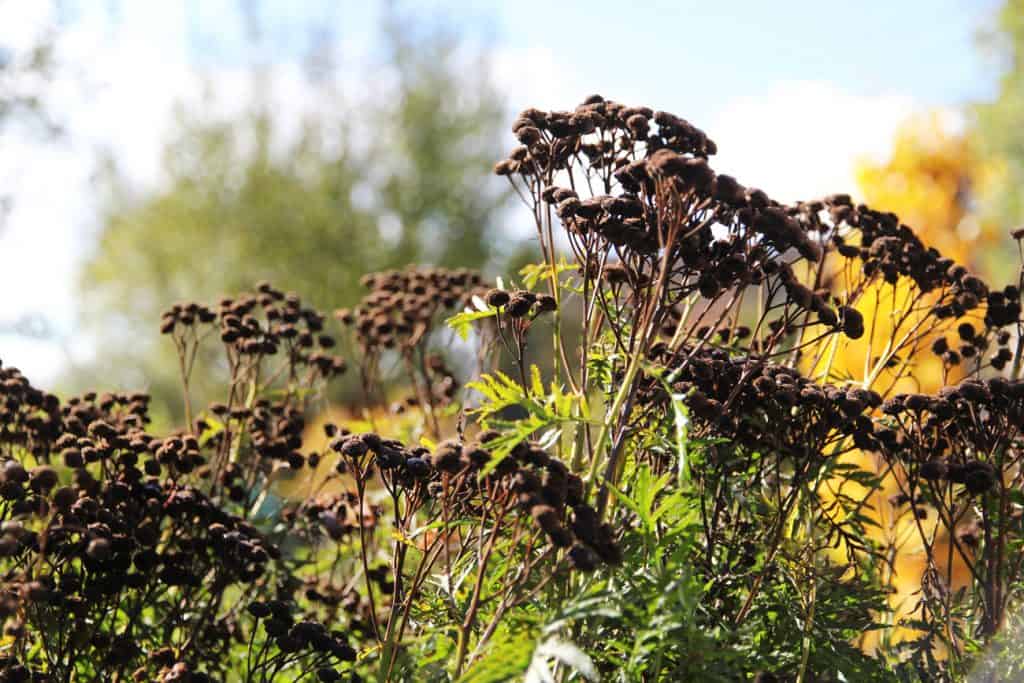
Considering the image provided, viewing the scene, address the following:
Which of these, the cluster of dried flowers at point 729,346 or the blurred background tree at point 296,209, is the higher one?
the blurred background tree at point 296,209

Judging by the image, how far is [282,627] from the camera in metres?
2.64

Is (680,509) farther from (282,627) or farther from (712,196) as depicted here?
→ (282,627)

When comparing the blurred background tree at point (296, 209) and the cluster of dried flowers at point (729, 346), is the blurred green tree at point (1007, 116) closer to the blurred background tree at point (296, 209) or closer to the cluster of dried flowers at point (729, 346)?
the blurred background tree at point (296, 209)

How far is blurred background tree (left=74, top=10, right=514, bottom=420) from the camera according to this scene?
27.9 meters

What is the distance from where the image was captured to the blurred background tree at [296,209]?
27891 mm

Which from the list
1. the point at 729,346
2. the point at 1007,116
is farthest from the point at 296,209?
the point at 729,346

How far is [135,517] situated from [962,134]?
1429 centimetres

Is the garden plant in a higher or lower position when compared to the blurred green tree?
lower

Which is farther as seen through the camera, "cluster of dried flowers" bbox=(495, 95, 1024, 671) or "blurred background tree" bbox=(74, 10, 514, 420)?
"blurred background tree" bbox=(74, 10, 514, 420)

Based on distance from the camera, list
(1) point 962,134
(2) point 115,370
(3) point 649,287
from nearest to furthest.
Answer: (3) point 649,287 < (1) point 962,134 < (2) point 115,370

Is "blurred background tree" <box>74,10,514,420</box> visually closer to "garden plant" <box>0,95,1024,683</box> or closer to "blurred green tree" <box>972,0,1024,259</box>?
"blurred green tree" <box>972,0,1024,259</box>

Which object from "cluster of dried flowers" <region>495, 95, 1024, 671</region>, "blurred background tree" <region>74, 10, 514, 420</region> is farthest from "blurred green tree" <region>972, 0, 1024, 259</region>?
"cluster of dried flowers" <region>495, 95, 1024, 671</region>

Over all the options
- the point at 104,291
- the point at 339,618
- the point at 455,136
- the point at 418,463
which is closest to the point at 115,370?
the point at 104,291

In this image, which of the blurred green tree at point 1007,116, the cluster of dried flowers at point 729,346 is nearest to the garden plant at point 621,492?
the cluster of dried flowers at point 729,346
